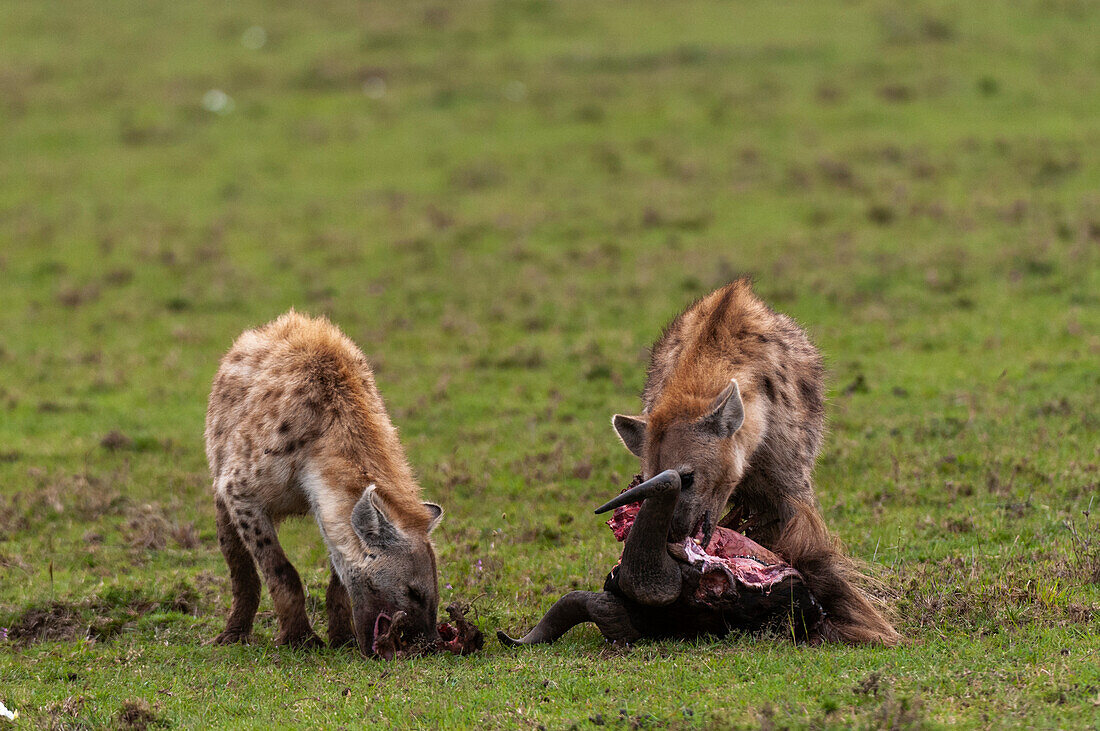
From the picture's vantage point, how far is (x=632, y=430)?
23.2 ft

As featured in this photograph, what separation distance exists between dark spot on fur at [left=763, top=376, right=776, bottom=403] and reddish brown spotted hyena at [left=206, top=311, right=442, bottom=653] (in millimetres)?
2117

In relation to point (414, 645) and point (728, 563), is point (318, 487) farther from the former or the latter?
point (728, 563)

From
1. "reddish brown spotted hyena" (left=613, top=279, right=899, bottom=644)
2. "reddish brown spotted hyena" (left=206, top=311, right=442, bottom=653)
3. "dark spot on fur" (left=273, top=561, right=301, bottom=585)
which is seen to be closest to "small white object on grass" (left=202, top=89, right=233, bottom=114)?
"reddish brown spotted hyena" (left=206, top=311, right=442, bottom=653)

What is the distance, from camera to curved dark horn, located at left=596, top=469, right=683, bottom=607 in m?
6.06

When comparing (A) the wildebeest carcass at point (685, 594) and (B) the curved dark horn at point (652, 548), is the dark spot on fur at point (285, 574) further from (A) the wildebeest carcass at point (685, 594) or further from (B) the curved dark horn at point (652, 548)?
(B) the curved dark horn at point (652, 548)

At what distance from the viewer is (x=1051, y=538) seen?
8031mm

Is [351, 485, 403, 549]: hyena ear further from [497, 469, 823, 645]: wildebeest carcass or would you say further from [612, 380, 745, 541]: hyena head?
[612, 380, 745, 541]: hyena head

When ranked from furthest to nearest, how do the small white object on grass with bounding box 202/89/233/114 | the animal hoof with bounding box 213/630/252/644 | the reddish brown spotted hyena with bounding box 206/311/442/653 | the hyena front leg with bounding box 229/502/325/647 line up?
the small white object on grass with bounding box 202/89/233/114 → the animal hoof with bounding box 213/630/252/644 → the hyena front leg with bounding box 229/502/325/647 → the reddish brown spotted hyena with bounding box 206/311/442/653

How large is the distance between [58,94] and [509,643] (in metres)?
21.5

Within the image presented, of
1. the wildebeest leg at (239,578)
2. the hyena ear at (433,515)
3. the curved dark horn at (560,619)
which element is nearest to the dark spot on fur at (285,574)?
the wildebeest leg at (239,578)

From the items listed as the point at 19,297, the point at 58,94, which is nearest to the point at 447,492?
the point at 19,297

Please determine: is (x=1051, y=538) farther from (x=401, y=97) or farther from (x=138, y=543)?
(x=401, y=97)

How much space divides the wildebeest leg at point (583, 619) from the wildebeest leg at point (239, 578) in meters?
1.78

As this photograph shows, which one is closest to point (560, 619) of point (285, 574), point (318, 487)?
point (318, 487)
